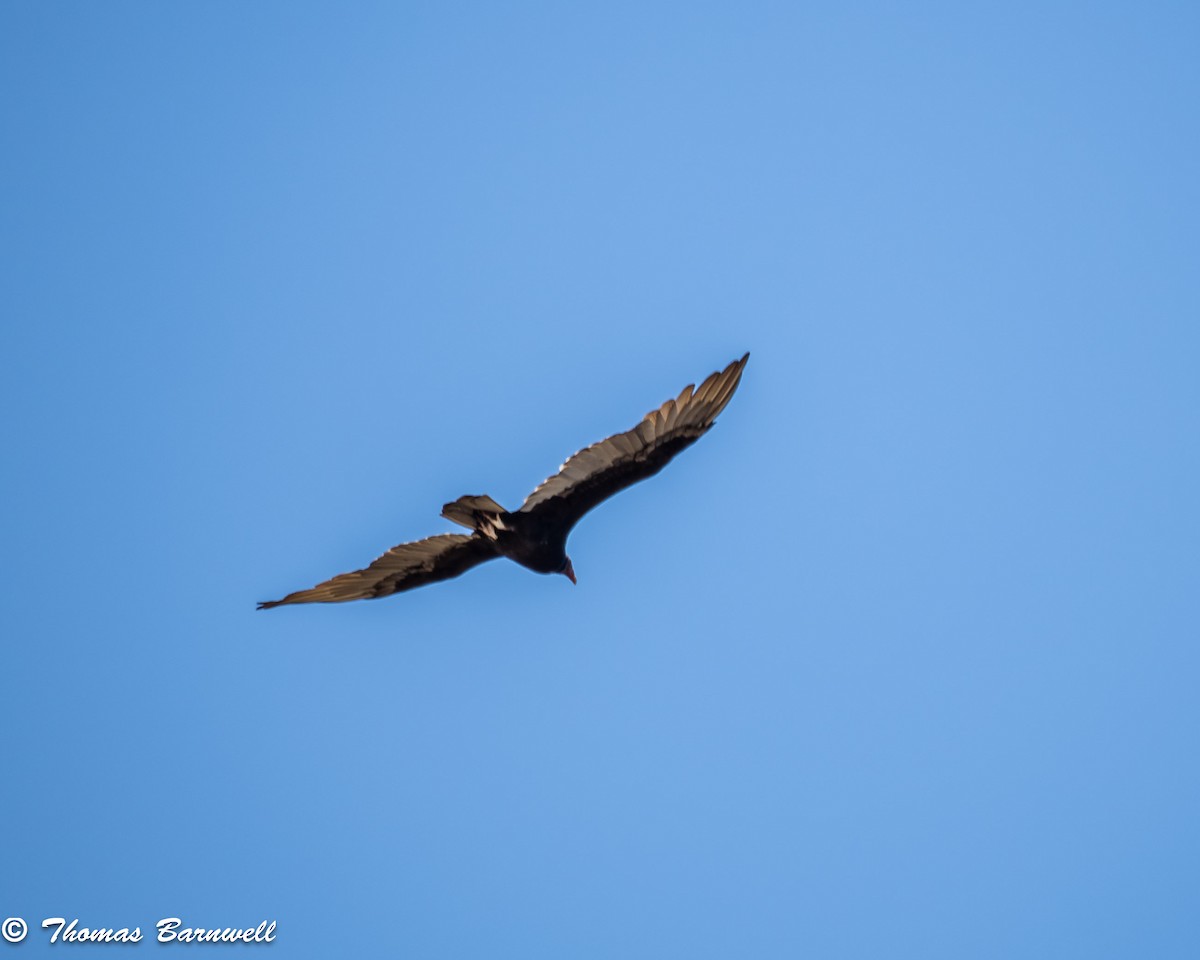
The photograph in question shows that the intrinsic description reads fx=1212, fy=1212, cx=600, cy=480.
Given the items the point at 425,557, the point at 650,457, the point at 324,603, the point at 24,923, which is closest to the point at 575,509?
the point at 650,457

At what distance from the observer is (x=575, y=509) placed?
1015 centimetres

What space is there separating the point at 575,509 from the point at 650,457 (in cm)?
85

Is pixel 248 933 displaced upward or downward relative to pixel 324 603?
downward

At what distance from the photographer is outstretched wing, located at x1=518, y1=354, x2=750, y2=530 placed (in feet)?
31.2

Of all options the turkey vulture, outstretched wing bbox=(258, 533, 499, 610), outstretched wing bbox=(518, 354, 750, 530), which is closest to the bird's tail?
the turkey vulture

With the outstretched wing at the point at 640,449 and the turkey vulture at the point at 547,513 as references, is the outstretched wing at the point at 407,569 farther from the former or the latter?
the outstretched wing at the point at 640,449

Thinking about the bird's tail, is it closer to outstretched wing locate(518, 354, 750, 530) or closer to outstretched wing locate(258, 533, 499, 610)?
outstretched wing locate(518, 354, 750, 530)

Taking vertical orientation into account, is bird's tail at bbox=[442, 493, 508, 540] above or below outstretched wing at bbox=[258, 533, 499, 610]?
below

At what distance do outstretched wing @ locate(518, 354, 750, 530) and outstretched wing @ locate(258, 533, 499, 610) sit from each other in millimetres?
857

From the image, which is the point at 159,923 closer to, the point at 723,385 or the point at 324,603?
the point at 324,603

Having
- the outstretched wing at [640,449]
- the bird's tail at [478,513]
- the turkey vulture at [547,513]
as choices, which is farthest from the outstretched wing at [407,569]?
the outstretched wing at [640,449]

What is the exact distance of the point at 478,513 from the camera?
9.69m

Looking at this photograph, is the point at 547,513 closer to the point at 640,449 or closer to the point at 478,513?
the point at 478,513

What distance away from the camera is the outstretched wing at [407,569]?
10.5 meters
